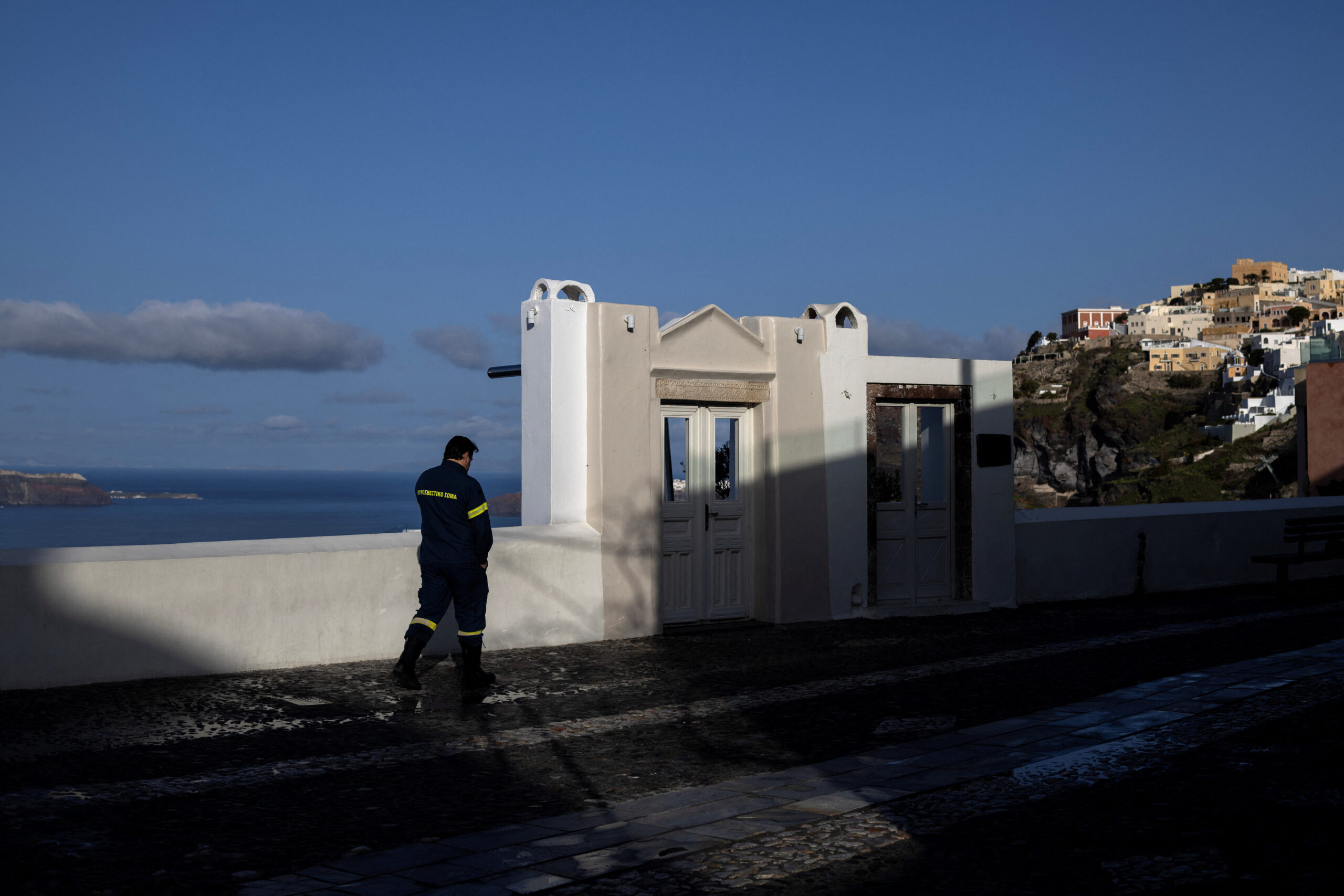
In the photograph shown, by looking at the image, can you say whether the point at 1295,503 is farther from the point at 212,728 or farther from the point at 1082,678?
the point at 212,728

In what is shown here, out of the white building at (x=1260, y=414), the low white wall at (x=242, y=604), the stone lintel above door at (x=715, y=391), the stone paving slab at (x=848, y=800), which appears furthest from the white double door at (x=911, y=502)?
the white building at (x=1260, y=414)

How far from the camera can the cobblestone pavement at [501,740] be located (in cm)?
421

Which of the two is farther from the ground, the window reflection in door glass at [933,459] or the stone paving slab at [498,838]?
the window reflection in door glass at [933,459]

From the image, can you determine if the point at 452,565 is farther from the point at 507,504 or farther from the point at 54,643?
the point at 507,504

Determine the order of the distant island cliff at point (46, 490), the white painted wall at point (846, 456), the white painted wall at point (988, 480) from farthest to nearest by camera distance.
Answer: the distant island cliff at point (46, 490) → the white painted wall at point (988, 480) → the white painted wall at point (846, 456)

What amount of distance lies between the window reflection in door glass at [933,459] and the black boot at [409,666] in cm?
659

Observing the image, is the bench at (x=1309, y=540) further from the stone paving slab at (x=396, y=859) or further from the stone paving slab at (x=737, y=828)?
the stone paving slab at (x=396, y=859)

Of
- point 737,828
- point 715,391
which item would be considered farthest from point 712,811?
point 715,391

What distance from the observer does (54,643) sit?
7398 mm

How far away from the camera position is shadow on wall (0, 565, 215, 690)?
725 cm

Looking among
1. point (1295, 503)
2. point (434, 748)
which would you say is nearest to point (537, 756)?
point (434, 748)

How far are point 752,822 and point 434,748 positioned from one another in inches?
84.2

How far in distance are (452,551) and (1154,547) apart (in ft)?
32.7

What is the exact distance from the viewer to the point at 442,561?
780cm
